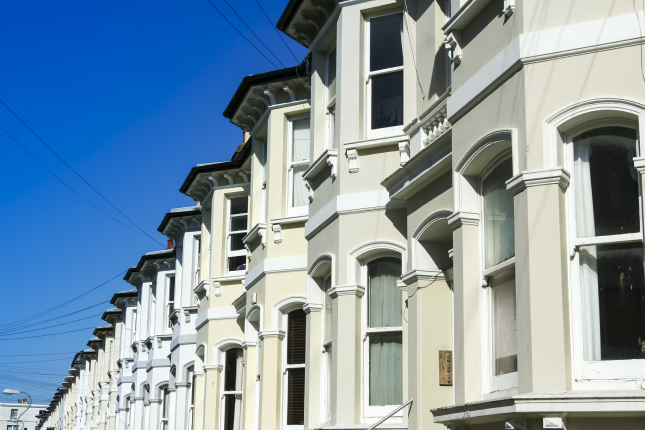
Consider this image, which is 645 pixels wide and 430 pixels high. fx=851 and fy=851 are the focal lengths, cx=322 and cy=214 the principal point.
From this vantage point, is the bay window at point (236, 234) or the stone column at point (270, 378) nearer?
the stone column at point (270, 378)

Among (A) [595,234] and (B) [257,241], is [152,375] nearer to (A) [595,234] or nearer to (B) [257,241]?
(B) [257,241]

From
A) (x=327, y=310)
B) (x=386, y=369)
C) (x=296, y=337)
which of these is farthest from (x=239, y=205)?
(x=386, y=369)

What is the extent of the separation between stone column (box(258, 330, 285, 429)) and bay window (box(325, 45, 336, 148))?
393cm

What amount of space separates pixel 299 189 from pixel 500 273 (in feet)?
27.9

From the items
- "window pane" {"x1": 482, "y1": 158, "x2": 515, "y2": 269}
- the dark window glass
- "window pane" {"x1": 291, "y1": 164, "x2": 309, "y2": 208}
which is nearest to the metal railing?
"window pane" {"x1": 482, "y1": 158, "x2": 515, "y2": 269}

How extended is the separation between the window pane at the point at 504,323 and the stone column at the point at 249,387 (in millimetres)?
9105

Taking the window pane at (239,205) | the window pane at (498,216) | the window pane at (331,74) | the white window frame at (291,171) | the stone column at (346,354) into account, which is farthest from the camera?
the window pane at (239,205)

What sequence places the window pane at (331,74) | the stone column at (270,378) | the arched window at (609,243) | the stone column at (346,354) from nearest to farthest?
the arched window at (609,243) < the stone column at (346,354) < the window pane at (331,74) < the stone column at (270,378)

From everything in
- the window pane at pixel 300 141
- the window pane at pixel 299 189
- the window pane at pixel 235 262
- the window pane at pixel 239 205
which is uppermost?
the window pane at pixel 300 141

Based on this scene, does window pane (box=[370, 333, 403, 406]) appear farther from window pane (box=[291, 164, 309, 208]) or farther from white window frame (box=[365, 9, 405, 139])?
window pane (box=[291, 164, 309, 208])

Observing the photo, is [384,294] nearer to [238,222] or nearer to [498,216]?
[498,216]

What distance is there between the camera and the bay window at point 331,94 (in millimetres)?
14523

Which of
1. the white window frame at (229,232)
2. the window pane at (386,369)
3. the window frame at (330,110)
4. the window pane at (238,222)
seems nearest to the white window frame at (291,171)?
the window frame at (330,110)

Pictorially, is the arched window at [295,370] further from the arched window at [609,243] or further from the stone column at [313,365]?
the arched window at [609,243]
